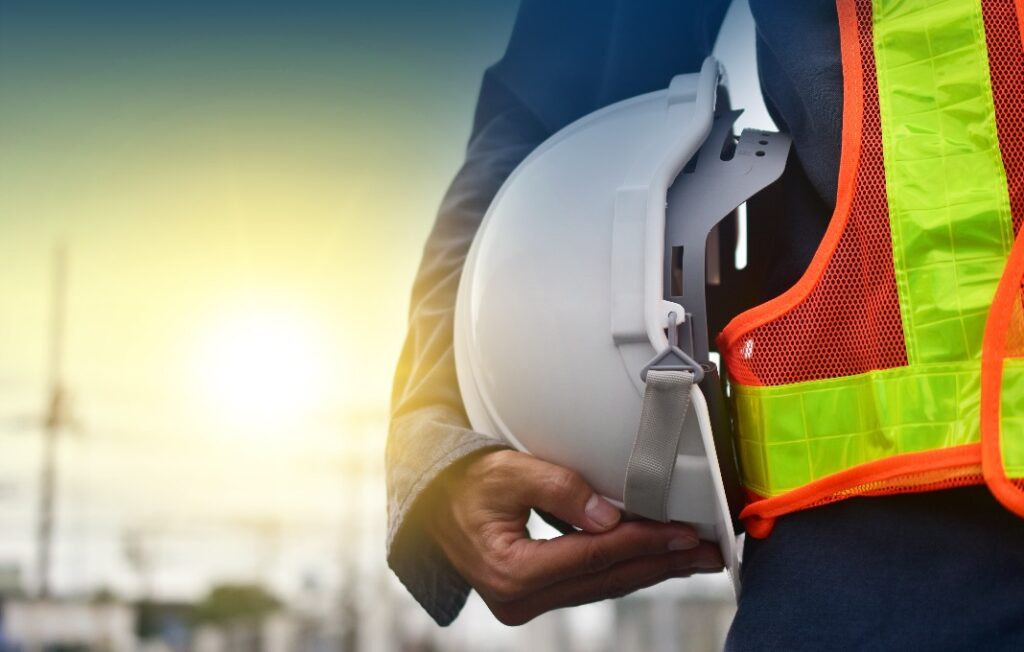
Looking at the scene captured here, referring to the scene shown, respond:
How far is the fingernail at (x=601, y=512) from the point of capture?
1246 mm

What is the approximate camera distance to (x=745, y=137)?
1172 mm

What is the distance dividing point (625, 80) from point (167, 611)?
4535cm

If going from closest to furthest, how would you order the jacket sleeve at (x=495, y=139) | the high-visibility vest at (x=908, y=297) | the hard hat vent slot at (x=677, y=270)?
the high-visibility vest at (x=908, y=297) → the hard hat vent slot at (x=677, y=270) → the jacket sleeve at (x=495, y=139)

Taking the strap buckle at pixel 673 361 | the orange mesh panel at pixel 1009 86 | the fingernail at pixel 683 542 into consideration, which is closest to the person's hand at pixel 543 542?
the fingernail at pixel 683 542

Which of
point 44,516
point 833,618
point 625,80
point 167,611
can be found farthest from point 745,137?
point 167,611

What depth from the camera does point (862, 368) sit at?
1.00 meters

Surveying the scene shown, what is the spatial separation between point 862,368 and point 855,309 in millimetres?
57

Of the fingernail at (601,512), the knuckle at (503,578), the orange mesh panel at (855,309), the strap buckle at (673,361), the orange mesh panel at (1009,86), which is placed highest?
the orange mesh panel at (1009,86)

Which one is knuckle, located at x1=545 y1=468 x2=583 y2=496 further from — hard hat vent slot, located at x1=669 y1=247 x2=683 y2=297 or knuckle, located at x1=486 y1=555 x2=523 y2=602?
hard hat vent slot, located at x1=669 y1=247 x2=683 y2=297

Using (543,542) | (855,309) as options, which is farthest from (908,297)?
(543,542)

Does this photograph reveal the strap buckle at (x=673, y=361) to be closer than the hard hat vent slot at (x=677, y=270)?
Yes

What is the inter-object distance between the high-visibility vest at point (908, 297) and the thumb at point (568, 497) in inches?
9.4

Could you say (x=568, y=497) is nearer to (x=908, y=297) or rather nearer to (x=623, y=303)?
(x=623, y=303)

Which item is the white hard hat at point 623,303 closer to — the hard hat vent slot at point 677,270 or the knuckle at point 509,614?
the hard hat vent slot at point 677,270
